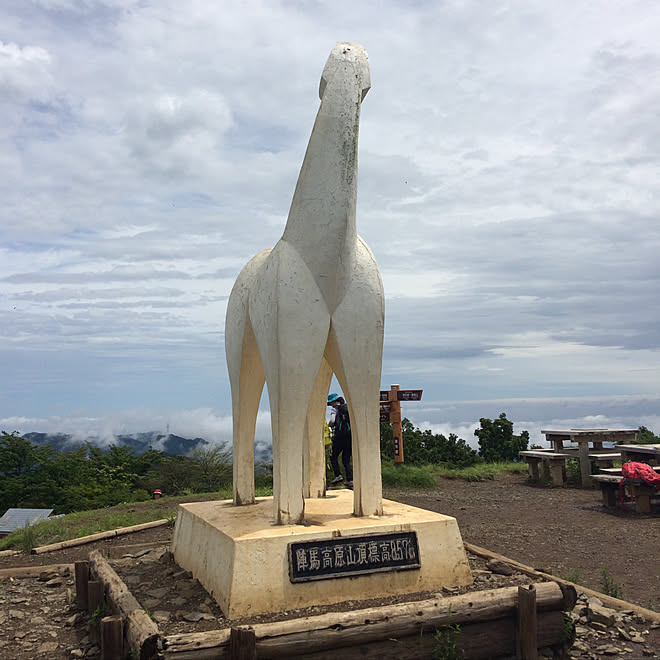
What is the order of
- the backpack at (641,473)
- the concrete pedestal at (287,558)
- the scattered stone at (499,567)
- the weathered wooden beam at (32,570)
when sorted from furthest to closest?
the backpack at (641,473)
the weathered wooden beam at (32,570)
the scattered stone at (499,567)
the concrete pedestal at (287,558)

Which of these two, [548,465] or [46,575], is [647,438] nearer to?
[548,465]

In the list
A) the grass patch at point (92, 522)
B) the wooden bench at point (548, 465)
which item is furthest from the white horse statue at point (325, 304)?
the wooden bench at point (548, 465)

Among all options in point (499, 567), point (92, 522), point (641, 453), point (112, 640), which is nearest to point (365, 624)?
point (112, 640)

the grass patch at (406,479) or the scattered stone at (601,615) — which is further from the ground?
the grass patch at (406,479)

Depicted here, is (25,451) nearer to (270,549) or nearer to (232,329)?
(232,329)

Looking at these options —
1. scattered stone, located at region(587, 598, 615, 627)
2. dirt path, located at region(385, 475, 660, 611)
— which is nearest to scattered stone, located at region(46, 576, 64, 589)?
dirt path, located at region(385, 475, 660, 611)

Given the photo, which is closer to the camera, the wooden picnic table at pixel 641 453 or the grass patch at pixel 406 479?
the wooden picnic table at pixel 641 453

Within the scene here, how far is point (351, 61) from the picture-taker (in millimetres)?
5832

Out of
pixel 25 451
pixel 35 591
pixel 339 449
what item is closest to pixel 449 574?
pixel 35 591

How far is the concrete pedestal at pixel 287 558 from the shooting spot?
4888mm

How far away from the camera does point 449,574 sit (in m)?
5.49

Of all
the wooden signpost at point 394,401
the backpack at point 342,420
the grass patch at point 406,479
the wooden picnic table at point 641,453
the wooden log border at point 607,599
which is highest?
the wooden signpost at point 394,401

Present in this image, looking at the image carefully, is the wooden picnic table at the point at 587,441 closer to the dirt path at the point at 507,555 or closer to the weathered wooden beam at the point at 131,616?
the dirt path at the point at 507,555

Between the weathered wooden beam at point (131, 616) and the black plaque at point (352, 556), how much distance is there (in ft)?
3.92
